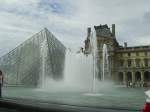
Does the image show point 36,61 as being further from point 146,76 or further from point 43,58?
point 146,76

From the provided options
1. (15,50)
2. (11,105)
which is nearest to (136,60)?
(15,50)

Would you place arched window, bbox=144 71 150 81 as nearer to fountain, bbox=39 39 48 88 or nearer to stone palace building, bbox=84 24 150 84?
stone palace building, bbox=84 24 150 84

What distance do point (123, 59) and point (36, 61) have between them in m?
62.0

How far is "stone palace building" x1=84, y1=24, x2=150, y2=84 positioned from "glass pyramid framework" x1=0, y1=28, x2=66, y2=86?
48650mm

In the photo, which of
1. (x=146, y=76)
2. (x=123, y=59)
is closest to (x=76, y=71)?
(x=146, y=76)

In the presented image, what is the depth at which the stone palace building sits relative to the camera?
9606 centimetres

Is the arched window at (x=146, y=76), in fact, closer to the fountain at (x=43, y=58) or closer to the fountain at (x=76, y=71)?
the fountain at (x=76, y=71)

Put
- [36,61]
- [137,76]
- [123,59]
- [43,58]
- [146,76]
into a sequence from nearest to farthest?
[43,58] → [36,61] → [146,76] → [137,76] → [123,59]

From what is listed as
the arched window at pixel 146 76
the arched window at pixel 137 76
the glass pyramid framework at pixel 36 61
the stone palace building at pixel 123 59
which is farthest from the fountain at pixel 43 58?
the arched window at pixel 137 76

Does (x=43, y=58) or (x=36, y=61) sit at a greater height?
(x=43, y=58)

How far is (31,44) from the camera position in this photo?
4625 centimetres

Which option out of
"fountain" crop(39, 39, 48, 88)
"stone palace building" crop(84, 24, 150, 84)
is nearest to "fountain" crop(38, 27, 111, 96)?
"fountain" crop(39, 39, 48, 88)

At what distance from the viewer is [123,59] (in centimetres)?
10231

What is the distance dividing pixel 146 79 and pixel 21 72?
56505mm
